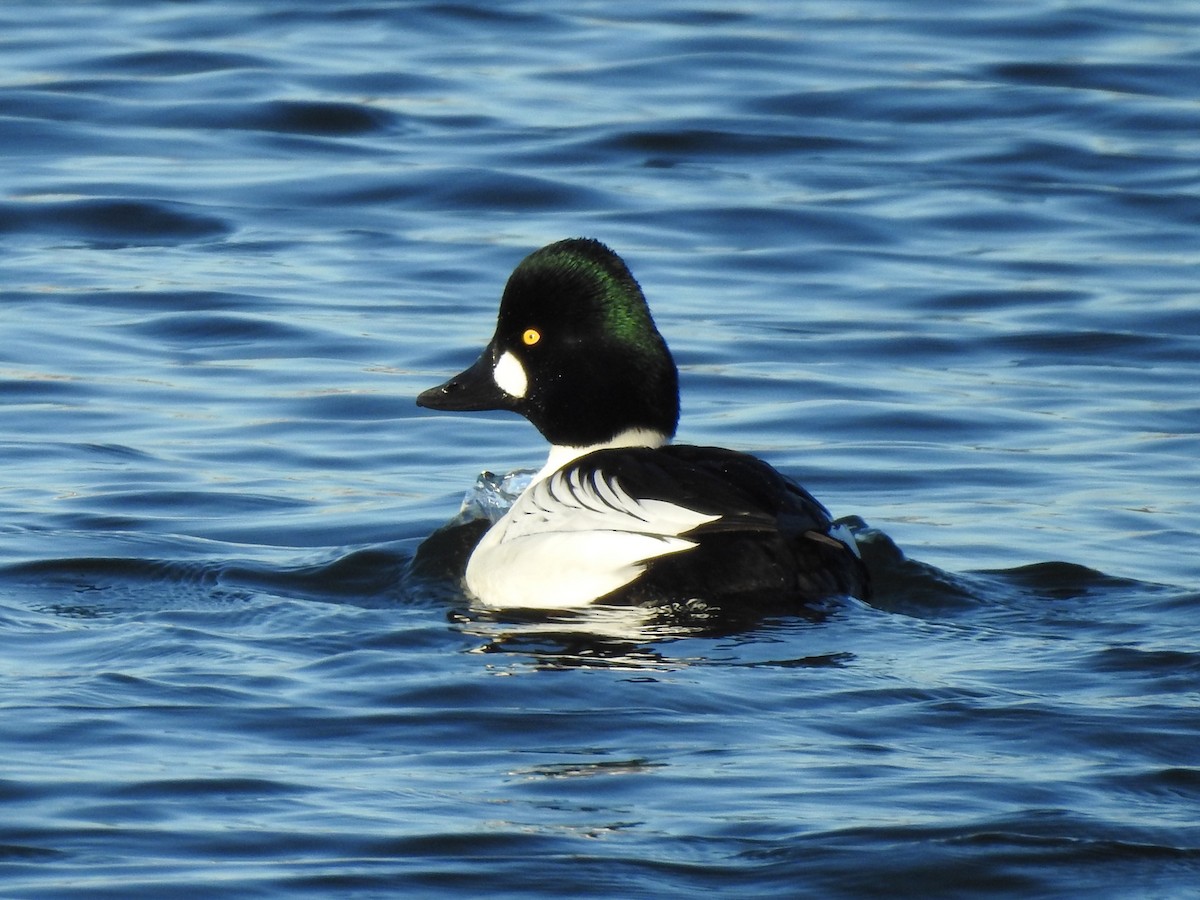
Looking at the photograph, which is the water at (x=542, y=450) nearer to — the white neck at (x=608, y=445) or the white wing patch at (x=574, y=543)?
the white wing patch at (x=574, y=543)

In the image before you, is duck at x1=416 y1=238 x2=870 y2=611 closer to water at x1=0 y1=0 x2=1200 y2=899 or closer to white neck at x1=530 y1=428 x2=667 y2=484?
white neck at x1=530 y1=428 x2=667 y2=484

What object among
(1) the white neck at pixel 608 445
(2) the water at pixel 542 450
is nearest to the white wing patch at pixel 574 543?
(2) the water at pixel 542 450

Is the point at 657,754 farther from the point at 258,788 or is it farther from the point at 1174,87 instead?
the point at 1174,87

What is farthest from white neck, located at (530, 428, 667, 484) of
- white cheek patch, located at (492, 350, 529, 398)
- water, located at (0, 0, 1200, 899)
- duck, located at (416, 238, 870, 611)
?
water, located at (0, 0, 1200, 899)

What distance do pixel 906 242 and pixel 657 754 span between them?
25.2ft

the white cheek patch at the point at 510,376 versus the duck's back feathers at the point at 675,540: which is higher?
the white cheek patch at the point at 510,376

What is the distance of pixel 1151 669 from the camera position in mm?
6211

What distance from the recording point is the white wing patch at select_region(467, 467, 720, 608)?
21.7 ft

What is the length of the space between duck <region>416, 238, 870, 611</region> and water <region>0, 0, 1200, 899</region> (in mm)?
162

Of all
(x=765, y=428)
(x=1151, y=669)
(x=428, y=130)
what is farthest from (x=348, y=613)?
(x=428, y=130)

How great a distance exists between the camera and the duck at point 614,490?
6.49m

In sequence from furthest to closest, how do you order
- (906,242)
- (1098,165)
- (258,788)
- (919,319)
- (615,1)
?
(615,1) → (1098,165) → (906,242) → (919,319) → (258,788)

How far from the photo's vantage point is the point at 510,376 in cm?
772

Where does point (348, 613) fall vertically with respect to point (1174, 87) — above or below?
below
